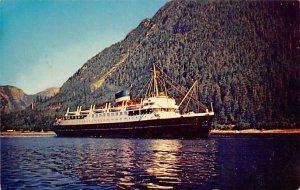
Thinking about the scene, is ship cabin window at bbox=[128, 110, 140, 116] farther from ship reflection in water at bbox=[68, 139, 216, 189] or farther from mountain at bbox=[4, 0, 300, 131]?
ship reflection in water at bbox=[68, 139, 216, 189]

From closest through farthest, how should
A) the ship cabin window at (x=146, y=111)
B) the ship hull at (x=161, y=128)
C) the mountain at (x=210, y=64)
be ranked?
1. the ship hull at (x=161, y=128)
2. the ship cabin window at (x=146, y=111)
3. the mountain at (x=210, y=64)

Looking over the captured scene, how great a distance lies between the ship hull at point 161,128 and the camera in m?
50.4

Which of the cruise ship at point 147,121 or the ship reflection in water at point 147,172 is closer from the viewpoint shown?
the ship reflection in water at point 147,172

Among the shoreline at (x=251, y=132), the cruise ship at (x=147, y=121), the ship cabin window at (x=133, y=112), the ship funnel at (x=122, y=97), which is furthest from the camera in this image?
the shoreline at (x=251, y=132)

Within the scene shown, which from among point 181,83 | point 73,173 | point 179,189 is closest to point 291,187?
point 179,189

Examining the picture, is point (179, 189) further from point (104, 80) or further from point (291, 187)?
point (104, 80)

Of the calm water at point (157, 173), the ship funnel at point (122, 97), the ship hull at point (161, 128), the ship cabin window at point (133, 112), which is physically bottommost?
the calm water at point (157, 173)

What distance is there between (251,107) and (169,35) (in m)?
53.6

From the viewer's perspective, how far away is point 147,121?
5409cm

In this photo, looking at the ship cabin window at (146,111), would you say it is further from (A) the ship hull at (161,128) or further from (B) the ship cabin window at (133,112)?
(A) the ship hull at (161,128)

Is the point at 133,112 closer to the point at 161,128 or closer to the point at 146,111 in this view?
the point at 146,111

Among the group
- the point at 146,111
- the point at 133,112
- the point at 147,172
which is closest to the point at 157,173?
the point at 147,172

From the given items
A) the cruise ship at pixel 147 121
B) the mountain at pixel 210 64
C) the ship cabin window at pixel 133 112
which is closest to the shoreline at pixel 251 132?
the mountain at pixel 210 64

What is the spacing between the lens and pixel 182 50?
120375mm
